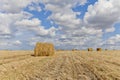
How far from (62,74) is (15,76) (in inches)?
94.7

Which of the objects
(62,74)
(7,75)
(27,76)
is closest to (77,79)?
(62,74)

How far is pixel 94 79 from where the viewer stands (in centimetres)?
1156

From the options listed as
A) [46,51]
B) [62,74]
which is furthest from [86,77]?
[46,51]

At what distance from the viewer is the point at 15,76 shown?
13266mm

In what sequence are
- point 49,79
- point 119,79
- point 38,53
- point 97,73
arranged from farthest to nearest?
point 38,53
point 97,73
point 49,79
point 119,79

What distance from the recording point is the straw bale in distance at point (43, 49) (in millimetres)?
31203

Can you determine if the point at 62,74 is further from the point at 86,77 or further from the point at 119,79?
the point at 119,79

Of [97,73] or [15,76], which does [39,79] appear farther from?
[97,73]

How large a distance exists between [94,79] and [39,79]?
2562mm

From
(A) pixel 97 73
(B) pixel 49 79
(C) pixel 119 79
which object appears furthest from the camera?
(A) pixel 97 73

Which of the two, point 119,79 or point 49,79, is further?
point 49,79

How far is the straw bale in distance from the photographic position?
31203mm

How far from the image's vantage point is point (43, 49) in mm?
31391

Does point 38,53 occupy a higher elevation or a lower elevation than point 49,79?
higher
